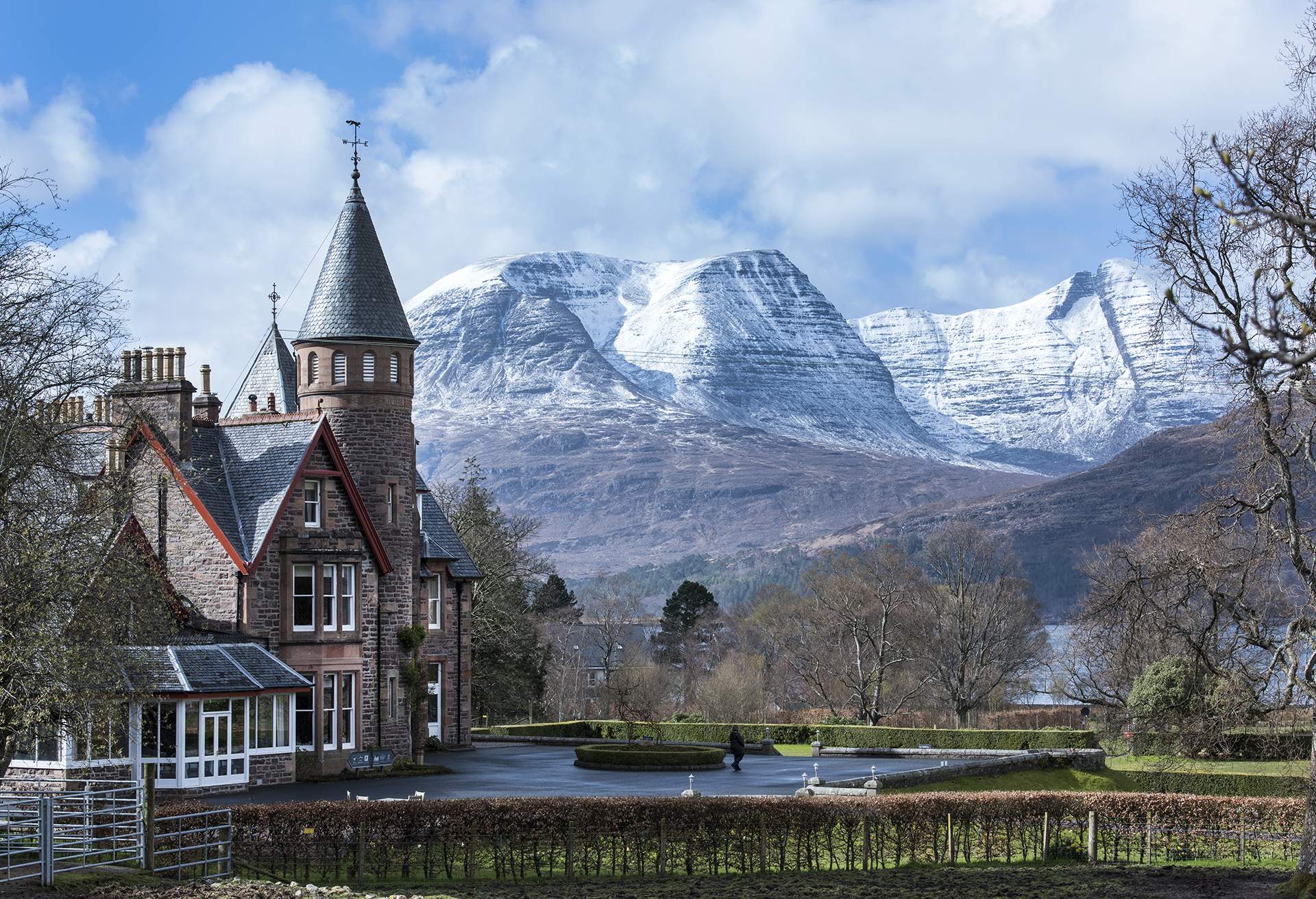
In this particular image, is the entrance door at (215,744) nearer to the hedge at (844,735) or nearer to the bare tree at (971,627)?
the hedge at (844,735)

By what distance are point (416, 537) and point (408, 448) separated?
12.7ft

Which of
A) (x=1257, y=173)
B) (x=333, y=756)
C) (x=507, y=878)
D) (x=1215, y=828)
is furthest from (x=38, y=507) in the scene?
(x=1215, y=828)

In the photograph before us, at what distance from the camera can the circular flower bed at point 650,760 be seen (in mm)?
46625

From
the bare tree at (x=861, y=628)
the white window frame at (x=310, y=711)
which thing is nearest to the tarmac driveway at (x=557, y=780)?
the white window frame at (x=310, y=711)

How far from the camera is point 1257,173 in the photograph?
21484mm

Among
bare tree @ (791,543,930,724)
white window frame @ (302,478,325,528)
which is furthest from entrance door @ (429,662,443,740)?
bare tree @ (791,543,930,724)

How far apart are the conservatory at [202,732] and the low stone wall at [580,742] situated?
56.2 feet

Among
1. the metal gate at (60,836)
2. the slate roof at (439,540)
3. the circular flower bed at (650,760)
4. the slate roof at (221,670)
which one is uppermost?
the slate roof at (439,540)

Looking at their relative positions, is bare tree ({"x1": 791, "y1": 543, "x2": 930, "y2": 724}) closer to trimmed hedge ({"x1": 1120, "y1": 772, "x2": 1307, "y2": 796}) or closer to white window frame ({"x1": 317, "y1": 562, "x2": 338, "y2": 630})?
trimmed hedge ({"x1": 1120, "y1": 772, "x2": 1307, "y2": 796})

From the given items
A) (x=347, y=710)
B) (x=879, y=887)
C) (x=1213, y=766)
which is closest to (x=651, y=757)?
(x=347, y=710)

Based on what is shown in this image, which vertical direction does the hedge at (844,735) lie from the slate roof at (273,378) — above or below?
below

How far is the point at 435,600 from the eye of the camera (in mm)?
51562

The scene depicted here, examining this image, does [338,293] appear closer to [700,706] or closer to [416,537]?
[416,537]

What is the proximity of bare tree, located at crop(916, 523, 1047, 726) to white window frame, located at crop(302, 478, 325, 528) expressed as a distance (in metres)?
40.4
